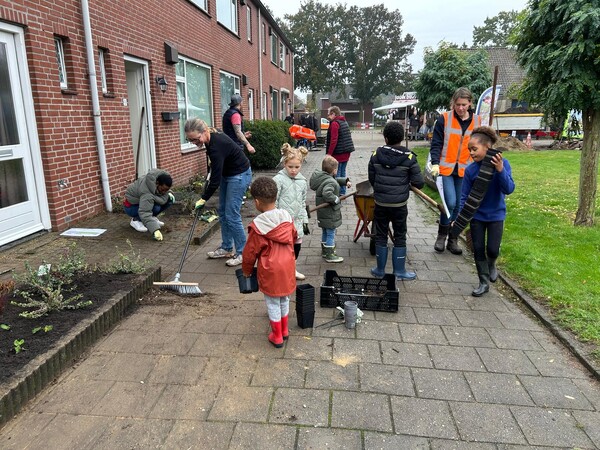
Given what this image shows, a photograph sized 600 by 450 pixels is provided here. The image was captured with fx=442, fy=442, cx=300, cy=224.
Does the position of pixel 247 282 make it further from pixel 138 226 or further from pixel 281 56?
pixel 281 56

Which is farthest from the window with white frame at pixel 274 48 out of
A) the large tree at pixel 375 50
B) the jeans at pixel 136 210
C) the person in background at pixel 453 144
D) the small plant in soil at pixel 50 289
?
the large tree at pixel 375 50

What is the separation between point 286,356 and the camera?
3256 mm

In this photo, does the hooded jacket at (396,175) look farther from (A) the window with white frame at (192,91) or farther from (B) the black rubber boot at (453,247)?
(A) the window with white frame at (192,91)

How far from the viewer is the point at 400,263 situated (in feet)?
15.4

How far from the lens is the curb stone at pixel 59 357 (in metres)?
2.55

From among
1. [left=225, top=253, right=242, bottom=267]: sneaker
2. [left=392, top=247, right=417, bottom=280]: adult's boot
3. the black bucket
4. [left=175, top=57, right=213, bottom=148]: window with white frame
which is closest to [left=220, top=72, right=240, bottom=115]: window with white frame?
[left=175, top=57, right=213, bottom=148]: window with white frame

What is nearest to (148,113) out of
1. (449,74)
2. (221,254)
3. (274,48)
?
(221,254)

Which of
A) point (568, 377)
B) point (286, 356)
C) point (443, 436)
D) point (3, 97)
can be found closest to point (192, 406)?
point (286, 356)

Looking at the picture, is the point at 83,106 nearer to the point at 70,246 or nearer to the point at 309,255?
the point at 70,246

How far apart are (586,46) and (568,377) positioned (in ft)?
14.3

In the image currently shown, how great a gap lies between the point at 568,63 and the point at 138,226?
6.11 m

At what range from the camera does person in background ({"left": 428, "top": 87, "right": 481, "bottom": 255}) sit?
5.27m

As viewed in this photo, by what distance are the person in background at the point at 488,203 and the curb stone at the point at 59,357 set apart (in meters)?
3.33

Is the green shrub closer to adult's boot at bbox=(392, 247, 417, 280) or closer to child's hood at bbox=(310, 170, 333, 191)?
child's hood at bbox=(310, 170, 333, 191)
